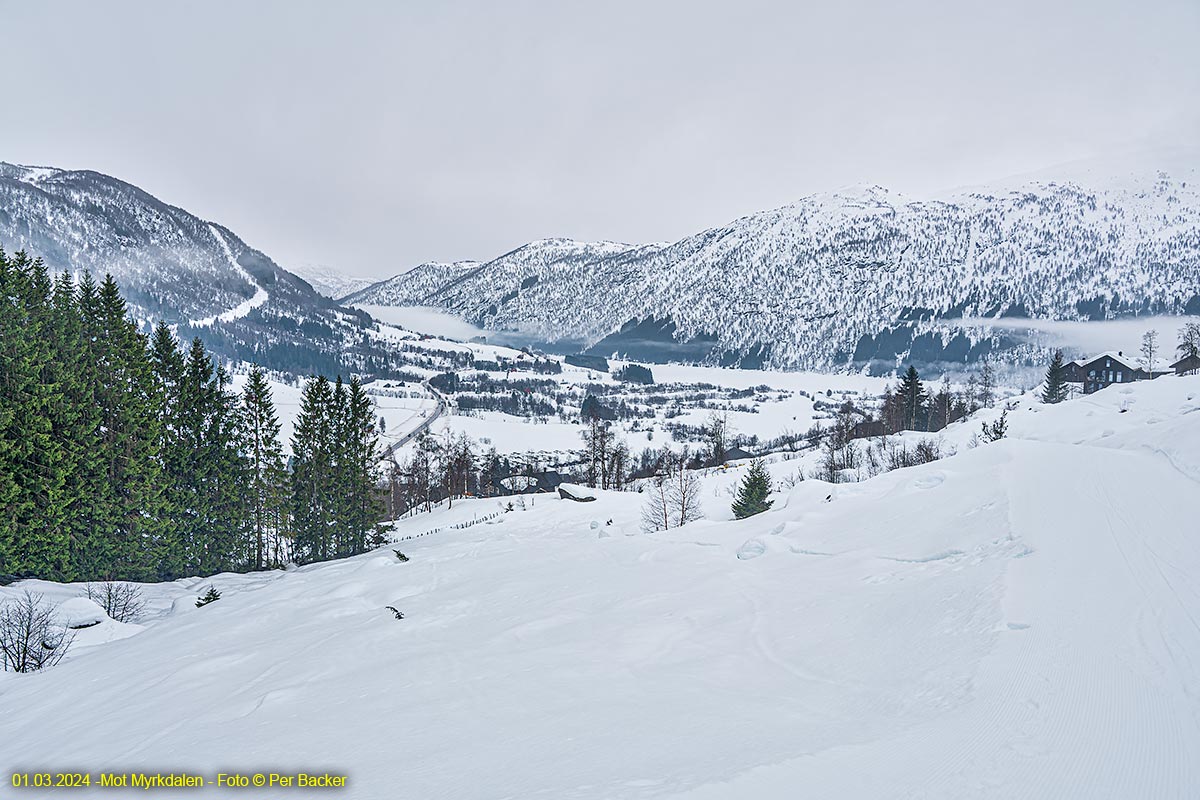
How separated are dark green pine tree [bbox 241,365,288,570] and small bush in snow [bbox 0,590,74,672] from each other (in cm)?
2106

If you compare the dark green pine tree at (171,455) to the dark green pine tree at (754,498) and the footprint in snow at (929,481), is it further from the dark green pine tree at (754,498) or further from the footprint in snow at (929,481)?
the footprint in snow at (929,481)

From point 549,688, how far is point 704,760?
2.95 meters

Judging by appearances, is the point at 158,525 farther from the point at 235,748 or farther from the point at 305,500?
the point at 235,748

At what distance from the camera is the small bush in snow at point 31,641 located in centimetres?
1340

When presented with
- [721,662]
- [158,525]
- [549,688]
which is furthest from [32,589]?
[721,662]

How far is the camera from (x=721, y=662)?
8211 millimetres

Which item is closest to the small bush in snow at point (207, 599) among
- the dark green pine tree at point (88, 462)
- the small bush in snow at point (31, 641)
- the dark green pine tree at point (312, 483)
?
the small bush in snow at point (31, 641)

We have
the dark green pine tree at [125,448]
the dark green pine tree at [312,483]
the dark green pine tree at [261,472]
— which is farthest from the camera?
the dark green pine tree at [312,483]

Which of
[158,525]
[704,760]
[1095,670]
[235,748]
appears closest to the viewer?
[704,760]

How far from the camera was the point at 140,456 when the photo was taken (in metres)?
29.5

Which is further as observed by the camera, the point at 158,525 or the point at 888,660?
the point at 158,525

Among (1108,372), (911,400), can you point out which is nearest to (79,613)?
(911,400)

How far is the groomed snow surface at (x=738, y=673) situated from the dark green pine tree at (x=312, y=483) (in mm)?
23332

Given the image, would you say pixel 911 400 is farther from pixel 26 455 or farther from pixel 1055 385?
pixel 26 455
